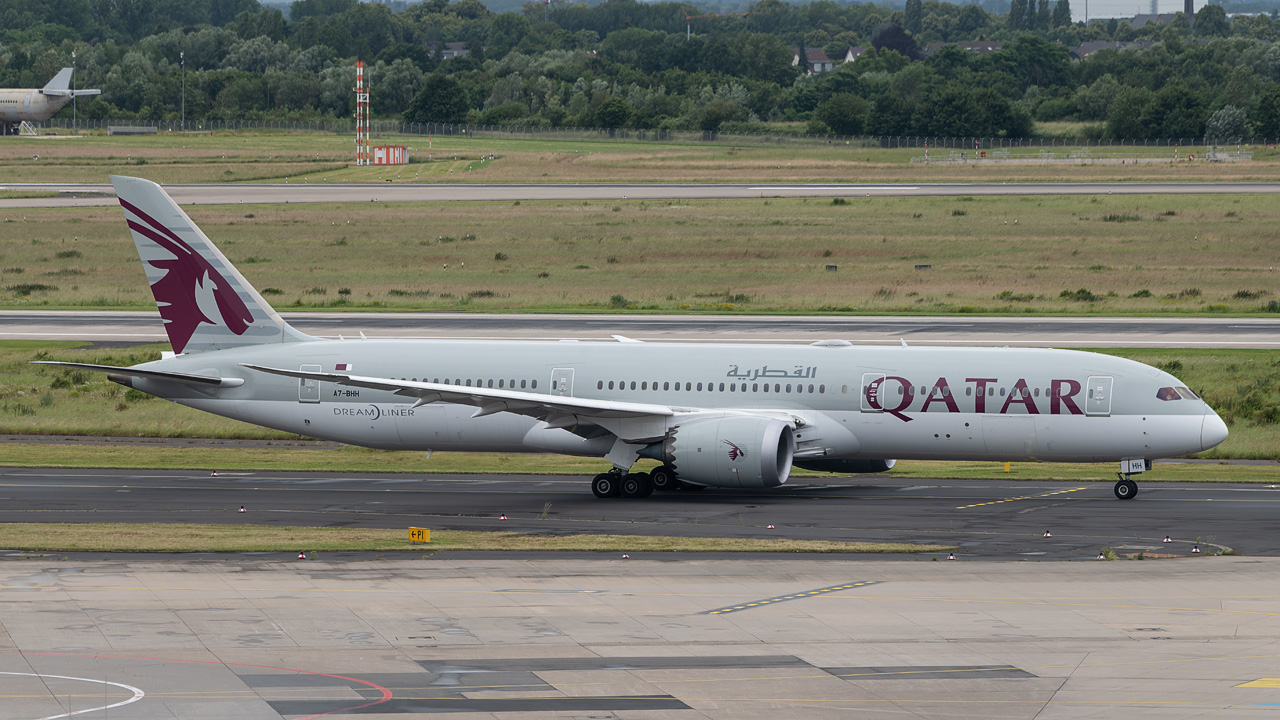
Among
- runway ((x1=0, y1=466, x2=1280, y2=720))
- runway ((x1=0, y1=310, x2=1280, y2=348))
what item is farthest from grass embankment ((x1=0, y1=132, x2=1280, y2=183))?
runway ((x1=0, y1=466, x2=1280, y2=720))

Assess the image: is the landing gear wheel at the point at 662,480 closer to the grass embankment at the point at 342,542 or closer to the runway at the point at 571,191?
the grass embankment at the point at 342,542

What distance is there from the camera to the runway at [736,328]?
66.9 metres

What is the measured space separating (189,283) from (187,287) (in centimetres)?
16

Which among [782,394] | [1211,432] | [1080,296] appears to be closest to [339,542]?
[782,394]

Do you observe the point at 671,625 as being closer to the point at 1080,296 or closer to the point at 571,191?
the point at 1080,296

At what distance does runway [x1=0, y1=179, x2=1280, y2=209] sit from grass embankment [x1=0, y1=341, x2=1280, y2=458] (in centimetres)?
7062

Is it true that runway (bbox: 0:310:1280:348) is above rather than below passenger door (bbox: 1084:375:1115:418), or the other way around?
below

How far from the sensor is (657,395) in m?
42.9

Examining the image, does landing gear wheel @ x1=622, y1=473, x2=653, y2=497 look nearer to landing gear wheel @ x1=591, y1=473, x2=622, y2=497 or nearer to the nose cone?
landing gear wheel @ x1=591, y1=473, x2=622, y2=497

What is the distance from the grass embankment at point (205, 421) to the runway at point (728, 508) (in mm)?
2465

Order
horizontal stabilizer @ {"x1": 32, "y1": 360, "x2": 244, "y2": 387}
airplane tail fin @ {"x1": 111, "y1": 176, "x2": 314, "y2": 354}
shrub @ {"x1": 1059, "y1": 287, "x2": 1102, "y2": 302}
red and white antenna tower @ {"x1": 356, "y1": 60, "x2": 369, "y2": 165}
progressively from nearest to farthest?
1. horizontal stabilizer @ {"x1": 32, "y1": 360, "x2": 244, "y2": 387}
2. airplane tail fin @ {"x1": 111, "y1": 176, "x2": 314, "y2": 354}
3. shrub @ {"x1": 1059, "y1": 287, "x2": 1102, "y2": 302}
4. red and white antenna tower @ {"x1": 356, "y1": 60, "x2": 369, "y2": 165}

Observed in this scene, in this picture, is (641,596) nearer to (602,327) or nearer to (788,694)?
(788,694)

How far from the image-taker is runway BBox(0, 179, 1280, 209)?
13325cm

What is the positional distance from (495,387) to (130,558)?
1474cm
